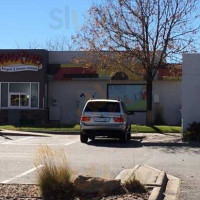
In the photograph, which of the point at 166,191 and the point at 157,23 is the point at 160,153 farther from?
the point at 157,23

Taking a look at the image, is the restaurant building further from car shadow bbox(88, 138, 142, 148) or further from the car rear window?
the car rear window

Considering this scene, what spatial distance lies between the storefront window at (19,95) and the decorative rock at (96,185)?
2459 centimetres

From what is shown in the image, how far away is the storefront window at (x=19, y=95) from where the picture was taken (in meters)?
32.6

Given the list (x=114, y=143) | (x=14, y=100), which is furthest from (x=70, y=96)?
(x=114, y=143)

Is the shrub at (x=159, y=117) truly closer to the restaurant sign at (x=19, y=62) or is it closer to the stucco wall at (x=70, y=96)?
the stucco wall at (x=70, y=96)

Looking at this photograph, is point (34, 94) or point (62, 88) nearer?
point (34, 94)

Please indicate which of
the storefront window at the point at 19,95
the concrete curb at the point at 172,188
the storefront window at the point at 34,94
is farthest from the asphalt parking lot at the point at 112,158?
the storefront window at the point at 19,95

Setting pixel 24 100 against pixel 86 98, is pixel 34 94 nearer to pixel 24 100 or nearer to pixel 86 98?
pixel 24 100

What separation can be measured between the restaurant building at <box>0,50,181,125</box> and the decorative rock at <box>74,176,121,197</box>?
23.7 m

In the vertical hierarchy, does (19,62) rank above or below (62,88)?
above

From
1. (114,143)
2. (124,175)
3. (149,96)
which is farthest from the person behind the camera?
(149,96)

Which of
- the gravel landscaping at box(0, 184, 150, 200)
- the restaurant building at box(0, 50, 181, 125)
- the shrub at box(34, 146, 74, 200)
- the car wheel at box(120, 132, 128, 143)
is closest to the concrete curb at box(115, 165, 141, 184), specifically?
the gravel landscaping at box(0, 184, 150, 200)

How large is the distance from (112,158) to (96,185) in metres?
6.12

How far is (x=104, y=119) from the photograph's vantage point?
19.0 metres
